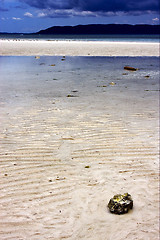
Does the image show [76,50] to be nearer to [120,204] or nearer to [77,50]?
[77,50]

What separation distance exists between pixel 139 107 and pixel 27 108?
313 centimetres

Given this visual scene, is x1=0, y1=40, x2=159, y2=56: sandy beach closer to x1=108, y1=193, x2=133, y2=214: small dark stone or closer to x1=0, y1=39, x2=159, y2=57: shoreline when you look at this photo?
x1=0, y1=39, x2=159, y2=57: shoreline

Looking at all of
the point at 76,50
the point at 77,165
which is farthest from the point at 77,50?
the point at 77,165

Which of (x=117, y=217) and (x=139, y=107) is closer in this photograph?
(x=117, y=217)

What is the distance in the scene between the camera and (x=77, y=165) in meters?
4.27

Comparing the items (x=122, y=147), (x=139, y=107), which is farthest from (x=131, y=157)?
(x=139, y=107)

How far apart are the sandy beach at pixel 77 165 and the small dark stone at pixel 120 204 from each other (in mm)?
73

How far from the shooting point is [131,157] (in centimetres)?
456

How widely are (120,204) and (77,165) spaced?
4.23 feet

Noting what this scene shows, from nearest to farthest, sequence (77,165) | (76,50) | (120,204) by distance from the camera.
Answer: (120,204)
(77,165)
(76,50)

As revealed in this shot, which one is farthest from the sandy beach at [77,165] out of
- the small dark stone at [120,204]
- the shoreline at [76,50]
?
the shoreline at [76,50]

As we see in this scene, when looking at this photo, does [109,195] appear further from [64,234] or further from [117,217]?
[64,234]

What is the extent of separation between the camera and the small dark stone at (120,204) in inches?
123

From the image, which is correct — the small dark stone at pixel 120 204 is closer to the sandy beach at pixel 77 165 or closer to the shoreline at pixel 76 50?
the sandy beach at pixel 77 165
